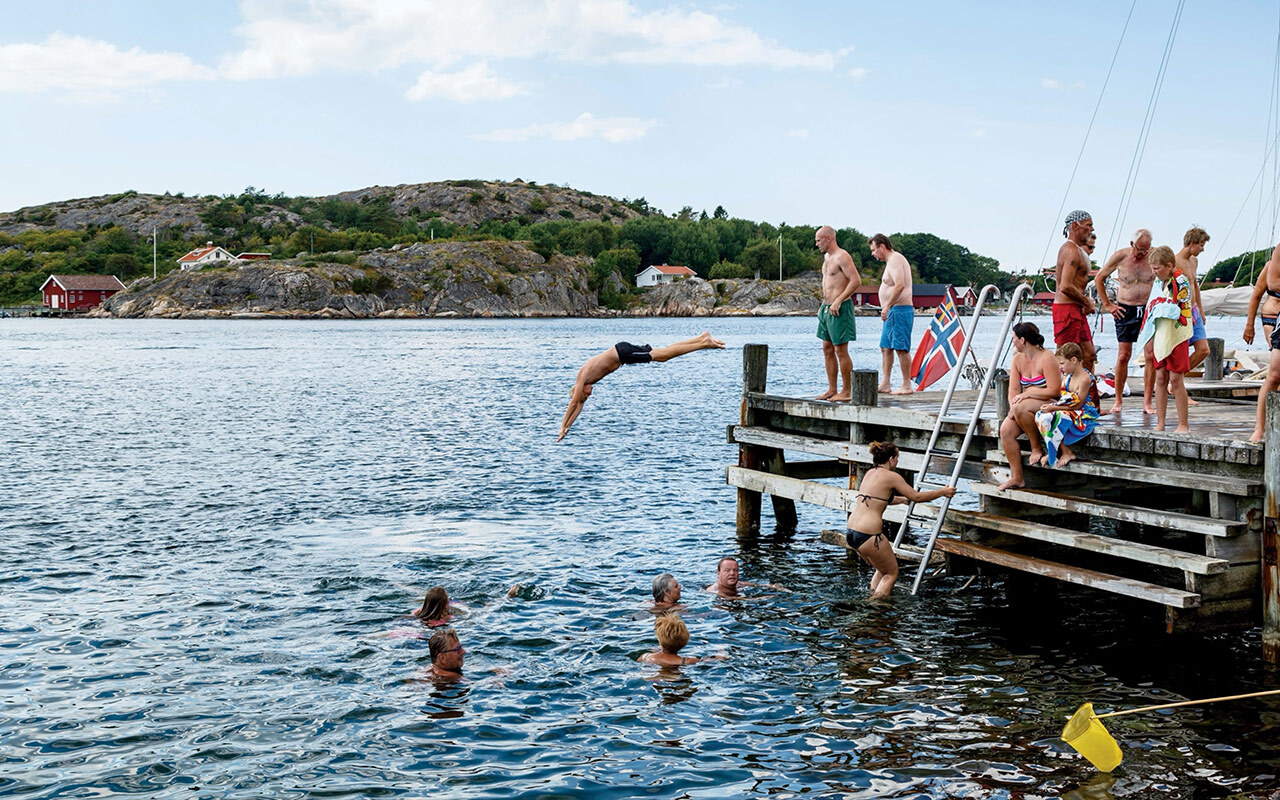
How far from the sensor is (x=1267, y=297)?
41.1 feet

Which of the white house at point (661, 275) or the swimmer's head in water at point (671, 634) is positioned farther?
the white house at point (661, 275)

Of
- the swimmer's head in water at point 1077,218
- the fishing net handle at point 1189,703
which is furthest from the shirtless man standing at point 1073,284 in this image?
the fishing net handle at point 1189,703

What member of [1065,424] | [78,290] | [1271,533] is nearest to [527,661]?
[1065,424]

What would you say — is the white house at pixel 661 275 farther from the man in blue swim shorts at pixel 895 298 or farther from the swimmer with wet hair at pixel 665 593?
the swimmer with wet hair at pixel 665 593

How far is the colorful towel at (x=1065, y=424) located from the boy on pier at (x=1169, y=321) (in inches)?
42.3

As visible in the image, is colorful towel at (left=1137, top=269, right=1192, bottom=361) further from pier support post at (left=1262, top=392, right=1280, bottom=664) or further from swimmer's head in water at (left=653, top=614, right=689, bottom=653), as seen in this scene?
swimmer's head in water at (left=653, top=614, right=689, bottom=653)

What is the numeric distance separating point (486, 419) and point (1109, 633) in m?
28.6

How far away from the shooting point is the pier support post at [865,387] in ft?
46.2

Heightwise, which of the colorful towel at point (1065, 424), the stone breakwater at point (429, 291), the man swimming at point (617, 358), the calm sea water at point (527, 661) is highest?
the stone breakwater at point (429, 291)

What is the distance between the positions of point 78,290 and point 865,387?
7059 inches

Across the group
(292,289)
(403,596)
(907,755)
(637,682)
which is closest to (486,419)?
(403,596)

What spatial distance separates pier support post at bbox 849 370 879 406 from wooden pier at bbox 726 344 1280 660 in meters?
0.02

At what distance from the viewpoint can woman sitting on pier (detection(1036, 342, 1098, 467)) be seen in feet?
36.4

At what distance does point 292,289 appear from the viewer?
527 ft
